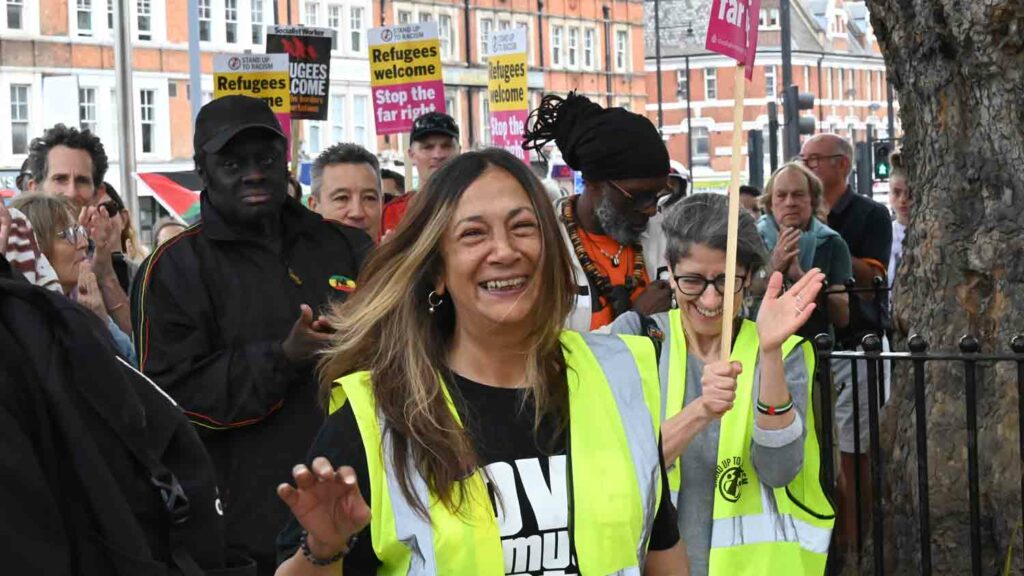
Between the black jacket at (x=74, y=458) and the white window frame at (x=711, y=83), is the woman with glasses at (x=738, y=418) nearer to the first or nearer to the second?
the black jacket at (x=74, y=458)

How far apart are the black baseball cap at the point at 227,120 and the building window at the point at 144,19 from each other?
49.3 meters

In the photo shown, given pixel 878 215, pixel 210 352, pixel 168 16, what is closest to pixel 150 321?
pixel 210 352

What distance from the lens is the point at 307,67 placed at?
42.2 ft

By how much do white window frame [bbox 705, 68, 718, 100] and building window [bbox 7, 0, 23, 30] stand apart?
58.8 metres

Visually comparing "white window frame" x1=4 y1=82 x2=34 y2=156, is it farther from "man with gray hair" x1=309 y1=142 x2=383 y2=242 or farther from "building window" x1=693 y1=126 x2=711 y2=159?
"building window" x1=693 y1=126 x2=711 y2=159

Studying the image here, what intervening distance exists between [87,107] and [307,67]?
40.5 metres

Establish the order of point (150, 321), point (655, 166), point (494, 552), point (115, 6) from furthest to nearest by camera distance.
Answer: point (115, 6) → point (655, 166) → point (150, 321) → point (494, 552)

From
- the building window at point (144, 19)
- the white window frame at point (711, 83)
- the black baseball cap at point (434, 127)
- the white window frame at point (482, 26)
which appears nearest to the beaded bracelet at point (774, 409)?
the black baseball cap at point (434, 127)

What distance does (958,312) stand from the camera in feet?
20.2

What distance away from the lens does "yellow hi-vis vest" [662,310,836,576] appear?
471cm

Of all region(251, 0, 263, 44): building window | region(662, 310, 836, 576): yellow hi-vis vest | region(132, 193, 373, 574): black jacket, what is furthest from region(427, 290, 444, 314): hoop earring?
region(251, 0, 263, 44): building window

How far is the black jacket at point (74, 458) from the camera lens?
265cm

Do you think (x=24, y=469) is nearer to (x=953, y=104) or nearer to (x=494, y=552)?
(x=494, y=552)

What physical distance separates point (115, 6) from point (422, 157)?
21.3 ft
